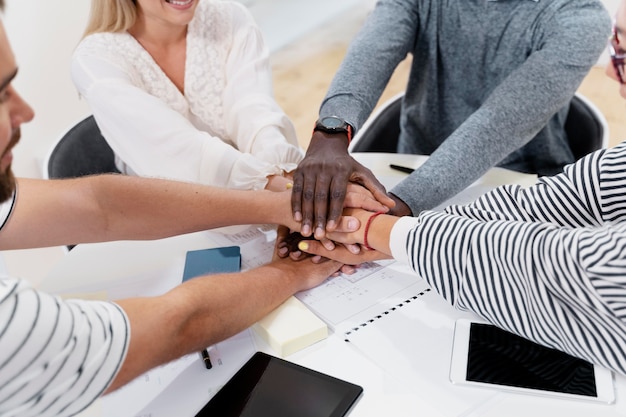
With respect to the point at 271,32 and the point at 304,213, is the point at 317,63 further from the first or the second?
the point at 304,213

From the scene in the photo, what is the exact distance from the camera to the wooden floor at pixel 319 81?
3.50 metres

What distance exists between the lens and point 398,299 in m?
1.11

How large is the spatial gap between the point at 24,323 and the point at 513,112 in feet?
3.87

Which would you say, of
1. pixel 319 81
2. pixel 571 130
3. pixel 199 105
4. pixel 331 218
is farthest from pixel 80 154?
pixel 319 81

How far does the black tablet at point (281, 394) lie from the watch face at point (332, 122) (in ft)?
2.22

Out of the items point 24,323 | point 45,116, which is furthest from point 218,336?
point 45,116

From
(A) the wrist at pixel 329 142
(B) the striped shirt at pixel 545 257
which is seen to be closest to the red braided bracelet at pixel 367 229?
(B) the striped shirt at pixel 545 257

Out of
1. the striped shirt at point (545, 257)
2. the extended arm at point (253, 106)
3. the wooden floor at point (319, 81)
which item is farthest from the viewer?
the wooden floor at point (319, 81)

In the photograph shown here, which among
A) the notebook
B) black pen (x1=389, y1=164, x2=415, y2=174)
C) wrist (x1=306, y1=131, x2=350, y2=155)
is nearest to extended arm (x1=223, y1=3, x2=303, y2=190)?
wrist (x1=306, y1=131, x2=350, y2=155)

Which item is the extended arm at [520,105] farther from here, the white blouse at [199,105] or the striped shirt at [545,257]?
the white blouse at [199,105]

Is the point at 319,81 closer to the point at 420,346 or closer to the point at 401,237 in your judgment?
the point at 401,237

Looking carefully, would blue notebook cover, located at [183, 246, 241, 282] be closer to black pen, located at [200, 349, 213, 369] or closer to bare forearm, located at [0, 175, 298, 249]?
bare forearm, located at [0, 175, 298, 249]

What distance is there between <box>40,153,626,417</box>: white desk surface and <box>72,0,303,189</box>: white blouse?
0.26 meters

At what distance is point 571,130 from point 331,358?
4.04ft
